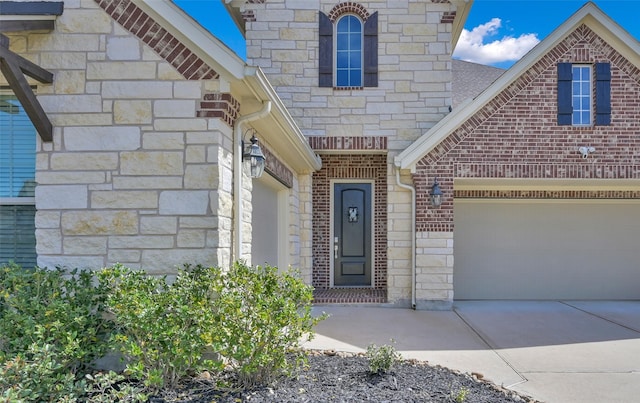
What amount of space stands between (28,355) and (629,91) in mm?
9695

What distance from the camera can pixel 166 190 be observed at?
14.0 ft

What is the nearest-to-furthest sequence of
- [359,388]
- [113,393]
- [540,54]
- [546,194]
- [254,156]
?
[113,393]
[359,388]
[254,156]
[540,54]
[546,194]

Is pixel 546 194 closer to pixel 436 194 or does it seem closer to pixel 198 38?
pixel 436 194

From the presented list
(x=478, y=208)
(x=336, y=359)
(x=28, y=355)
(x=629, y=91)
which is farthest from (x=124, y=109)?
(x=629, y=91)

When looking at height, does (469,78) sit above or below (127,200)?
above

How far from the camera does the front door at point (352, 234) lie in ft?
31.8

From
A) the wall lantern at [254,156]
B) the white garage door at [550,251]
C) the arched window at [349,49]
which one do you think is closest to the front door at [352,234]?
the white garage door at [550,251]

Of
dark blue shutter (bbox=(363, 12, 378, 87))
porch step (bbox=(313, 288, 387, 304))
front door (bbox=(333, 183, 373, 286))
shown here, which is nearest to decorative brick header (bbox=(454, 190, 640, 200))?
front door (bbox=(333, 183, 373, 286))

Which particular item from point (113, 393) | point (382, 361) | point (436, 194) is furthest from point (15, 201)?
point (436, 194)

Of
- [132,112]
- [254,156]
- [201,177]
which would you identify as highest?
[132,112]

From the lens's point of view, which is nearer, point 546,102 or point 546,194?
point 546,102

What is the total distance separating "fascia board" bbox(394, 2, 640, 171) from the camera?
7738 mm

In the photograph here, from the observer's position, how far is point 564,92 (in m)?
7.96

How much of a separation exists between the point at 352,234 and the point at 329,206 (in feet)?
2.64
